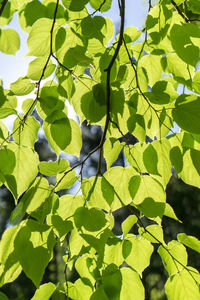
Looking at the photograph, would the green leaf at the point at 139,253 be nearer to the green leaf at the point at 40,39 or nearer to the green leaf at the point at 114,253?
the green leaf at the point at 114,253

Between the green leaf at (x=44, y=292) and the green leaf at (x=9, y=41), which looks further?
the green leaf at (x=9, y=41)

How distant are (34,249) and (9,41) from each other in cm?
48

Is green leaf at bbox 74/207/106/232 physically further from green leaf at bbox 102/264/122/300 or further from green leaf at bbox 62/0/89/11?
green leaf at bbox 62/0/89/11

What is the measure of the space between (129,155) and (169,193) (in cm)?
742

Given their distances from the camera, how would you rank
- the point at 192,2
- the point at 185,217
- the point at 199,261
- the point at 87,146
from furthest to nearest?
the point at 87,146, the point at 185,217, the point at 199,261, the point at 192,2

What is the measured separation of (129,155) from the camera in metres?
0.63

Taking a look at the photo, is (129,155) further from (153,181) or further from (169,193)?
(169,193)

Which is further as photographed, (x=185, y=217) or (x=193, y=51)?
(x=185, y=217)

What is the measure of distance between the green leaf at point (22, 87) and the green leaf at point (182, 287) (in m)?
0.46

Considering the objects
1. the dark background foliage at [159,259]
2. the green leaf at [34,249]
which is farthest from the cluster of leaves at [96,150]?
the dark background foliage at [159,259]

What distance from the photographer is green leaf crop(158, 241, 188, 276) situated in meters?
0.63

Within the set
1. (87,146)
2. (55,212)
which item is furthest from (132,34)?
(87,146)

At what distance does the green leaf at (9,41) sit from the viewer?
72 cm

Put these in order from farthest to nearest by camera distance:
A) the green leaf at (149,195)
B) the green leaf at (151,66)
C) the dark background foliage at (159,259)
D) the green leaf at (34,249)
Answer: the dark background foliage at (159,259)
the green leaf at (151,66)
the green leaf at (149,195)
the green leaf at (34,249)
